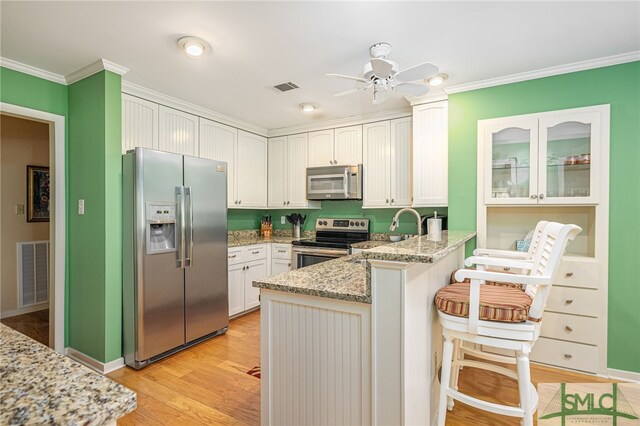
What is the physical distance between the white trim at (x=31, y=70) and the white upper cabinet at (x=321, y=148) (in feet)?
8.54

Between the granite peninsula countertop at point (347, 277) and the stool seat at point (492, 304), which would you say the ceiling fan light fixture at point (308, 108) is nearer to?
the granite peninsula countertop at point (347, 277)

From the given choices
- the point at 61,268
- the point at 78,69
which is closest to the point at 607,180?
the point at 78,69

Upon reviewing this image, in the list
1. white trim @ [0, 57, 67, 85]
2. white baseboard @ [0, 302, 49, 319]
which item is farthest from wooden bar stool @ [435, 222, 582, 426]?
white baseboard @ [0, 302, 49, 319]

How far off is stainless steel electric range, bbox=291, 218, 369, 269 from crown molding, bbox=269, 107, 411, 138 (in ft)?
4.07

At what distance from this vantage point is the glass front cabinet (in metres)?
2.52

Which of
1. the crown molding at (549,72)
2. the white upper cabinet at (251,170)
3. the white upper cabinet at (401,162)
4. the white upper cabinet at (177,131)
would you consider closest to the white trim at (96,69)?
the white upper cabinet at (177,131)

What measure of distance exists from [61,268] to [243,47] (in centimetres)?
242

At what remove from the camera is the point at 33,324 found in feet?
11.8

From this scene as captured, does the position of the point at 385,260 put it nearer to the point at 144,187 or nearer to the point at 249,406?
the point at 249,406

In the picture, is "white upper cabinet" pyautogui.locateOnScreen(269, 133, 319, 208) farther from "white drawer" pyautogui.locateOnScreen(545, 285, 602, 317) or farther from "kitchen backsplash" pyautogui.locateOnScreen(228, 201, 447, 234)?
"white drawer" pyautogui.locateOnScreen(545, 285, 602, 317)

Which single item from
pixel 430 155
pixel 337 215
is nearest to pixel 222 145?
pixel 337 215

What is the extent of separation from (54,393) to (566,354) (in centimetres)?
323

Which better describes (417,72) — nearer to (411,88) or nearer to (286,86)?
(411,88)

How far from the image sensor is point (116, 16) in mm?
1915
